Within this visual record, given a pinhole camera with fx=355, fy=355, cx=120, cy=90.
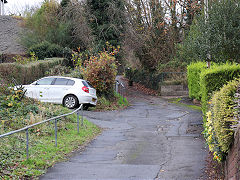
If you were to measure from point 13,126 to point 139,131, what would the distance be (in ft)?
16.2

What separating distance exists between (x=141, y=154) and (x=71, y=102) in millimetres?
9713

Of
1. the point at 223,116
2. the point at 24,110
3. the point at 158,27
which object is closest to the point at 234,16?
the point at 24,110

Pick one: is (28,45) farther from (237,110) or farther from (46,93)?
(237,110)

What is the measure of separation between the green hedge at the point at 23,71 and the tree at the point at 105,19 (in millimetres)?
6041

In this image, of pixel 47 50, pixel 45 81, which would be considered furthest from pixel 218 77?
pixel 47 50

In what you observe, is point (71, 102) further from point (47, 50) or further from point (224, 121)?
point (47, 50)

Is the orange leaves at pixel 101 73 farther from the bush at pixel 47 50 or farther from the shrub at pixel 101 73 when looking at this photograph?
the bush at pixel 47 50

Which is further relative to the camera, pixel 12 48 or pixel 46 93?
pixel 12 48

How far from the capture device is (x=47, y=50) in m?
31.5

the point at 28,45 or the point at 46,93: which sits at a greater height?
the point at 28,45

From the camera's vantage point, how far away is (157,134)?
12820mm

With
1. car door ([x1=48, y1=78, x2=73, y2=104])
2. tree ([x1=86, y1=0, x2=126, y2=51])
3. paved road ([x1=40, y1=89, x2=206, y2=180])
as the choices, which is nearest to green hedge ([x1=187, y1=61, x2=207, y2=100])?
paved road ([x1=40, y1=89, x2=206, y2=180])

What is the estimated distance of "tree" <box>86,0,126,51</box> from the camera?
2948cm

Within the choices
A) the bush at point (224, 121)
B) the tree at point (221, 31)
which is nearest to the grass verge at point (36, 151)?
the bush at point (224, 121)
